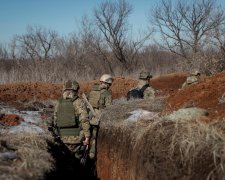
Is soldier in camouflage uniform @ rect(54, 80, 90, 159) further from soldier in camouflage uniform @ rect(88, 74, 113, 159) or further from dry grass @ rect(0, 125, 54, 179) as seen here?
soldier in camouflage uniform @ rect(88, 74, 113, 159)

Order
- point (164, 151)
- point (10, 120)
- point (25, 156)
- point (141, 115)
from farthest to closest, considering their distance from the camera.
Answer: point (10, 120)
point (141, 115)
point (25, 156)
point (164, 151)

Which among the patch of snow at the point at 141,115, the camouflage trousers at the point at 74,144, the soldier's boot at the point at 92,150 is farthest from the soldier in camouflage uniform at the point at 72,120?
the patch of snow at the point at 141,115

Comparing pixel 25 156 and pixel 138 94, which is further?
pixel 138 94

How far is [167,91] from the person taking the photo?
23.8m

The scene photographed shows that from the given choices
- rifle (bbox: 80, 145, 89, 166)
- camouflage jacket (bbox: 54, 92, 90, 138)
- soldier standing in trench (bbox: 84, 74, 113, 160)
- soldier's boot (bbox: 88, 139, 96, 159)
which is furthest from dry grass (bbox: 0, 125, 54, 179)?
soldier standing in trench (bbox: 84, 74, 113, 160)

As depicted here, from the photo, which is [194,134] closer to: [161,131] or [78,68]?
[161,131]

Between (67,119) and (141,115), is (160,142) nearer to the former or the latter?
(141,115)

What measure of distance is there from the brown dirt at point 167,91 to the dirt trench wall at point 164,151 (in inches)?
36.5

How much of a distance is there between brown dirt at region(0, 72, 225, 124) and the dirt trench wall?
0.93m

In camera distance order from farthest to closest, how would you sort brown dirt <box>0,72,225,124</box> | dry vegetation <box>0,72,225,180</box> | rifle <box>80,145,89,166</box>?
rifle <box>80,145,89,166</box> < brown dirt <box>0,72,225,124</box> < dry vegetation <box>0,72,225,180</box>

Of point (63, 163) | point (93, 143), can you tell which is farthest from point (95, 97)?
point (63, 163)

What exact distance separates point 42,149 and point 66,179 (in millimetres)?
716

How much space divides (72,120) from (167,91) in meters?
14.9

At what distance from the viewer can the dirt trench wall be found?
214 inches
